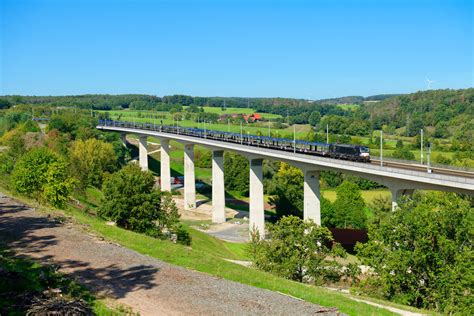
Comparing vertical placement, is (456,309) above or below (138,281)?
below

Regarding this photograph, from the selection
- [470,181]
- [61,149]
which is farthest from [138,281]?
[61,149]

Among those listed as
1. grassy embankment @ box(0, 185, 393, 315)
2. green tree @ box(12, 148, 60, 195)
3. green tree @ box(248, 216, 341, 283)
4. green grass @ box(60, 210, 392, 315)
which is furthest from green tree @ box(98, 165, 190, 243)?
green grass @ box(60, 210, 392, 315)

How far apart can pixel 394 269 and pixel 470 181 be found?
46.9 ft

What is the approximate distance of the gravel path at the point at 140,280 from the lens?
18000 mm

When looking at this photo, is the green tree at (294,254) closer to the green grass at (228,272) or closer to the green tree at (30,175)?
the green grass at (228,272)

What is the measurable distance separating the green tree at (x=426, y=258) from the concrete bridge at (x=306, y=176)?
10.3 m

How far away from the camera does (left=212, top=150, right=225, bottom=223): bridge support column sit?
86438mm

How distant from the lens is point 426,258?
32062 mm

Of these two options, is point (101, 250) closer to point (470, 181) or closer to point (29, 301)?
point (29, 301)

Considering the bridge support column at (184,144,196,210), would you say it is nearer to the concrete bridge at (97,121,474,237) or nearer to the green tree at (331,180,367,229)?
the concrete bridge at (97,121,474,237)

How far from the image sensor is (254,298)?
765 inches

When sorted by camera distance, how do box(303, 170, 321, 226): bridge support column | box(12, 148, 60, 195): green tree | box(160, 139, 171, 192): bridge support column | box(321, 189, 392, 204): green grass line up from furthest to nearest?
box(160, 139, 171, 192): bridge support column, box(321, 189, 392, 204): green grass, box(303, 170, 321, 226): bridge support column, box(12, 148, 60, 195): green tree

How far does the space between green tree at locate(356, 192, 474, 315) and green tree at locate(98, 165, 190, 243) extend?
61.1 feet

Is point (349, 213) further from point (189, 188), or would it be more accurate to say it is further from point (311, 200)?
point (189, 188)
